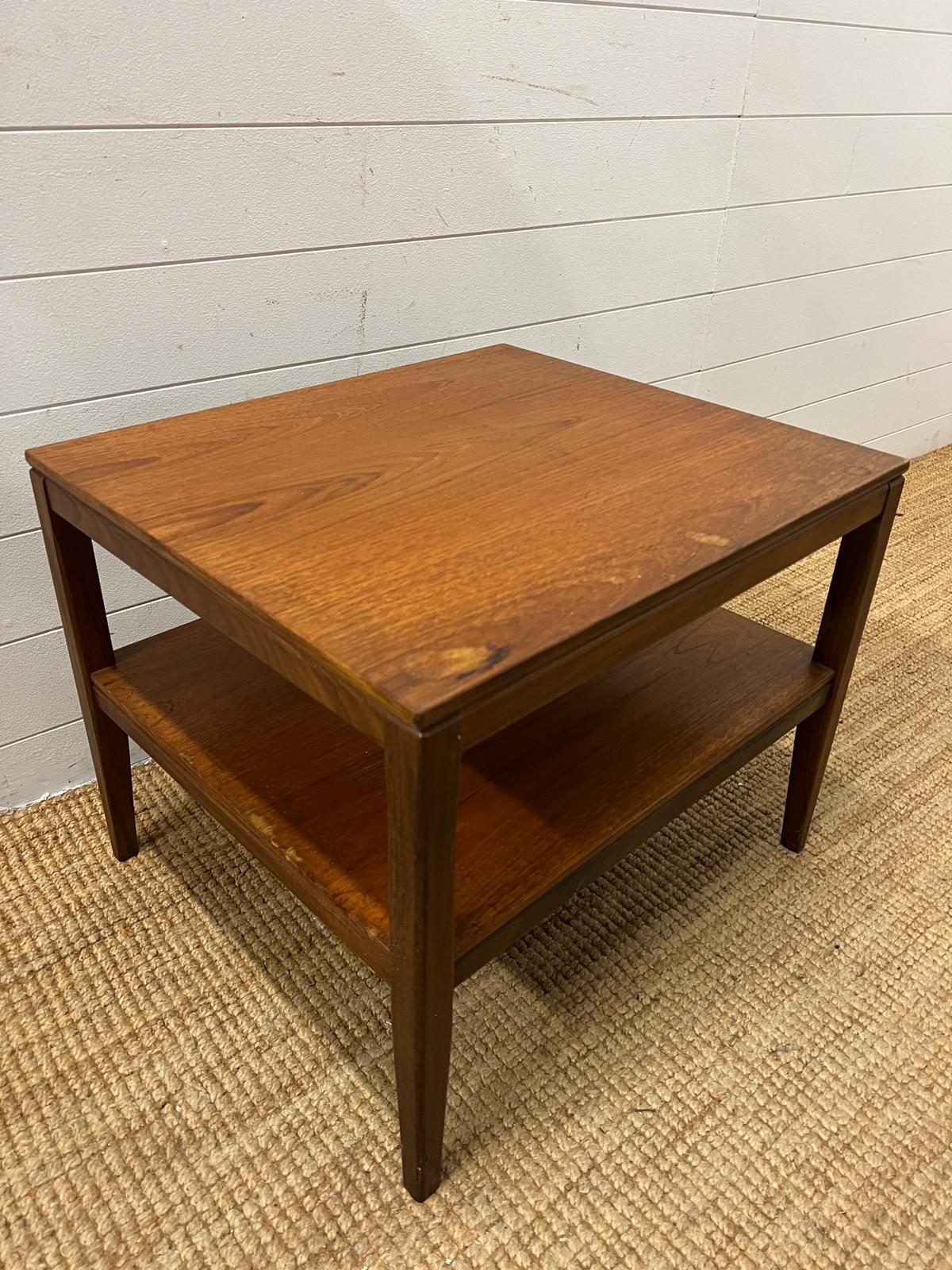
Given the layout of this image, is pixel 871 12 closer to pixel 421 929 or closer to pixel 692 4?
pixel 692 4

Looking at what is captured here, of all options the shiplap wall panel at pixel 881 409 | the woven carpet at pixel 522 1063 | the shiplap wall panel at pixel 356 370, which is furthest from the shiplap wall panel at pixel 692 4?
the woven carpet at pixel 522 1063

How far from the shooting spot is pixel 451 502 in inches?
29.1

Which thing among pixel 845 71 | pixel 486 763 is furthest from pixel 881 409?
pixel 486 763

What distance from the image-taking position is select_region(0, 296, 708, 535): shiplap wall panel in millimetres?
936

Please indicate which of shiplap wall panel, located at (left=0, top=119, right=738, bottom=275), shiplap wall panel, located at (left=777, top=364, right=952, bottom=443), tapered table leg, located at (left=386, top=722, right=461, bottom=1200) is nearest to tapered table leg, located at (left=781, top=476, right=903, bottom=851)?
tapered table leg, located at (left=386, top=722, right=461, bottom=1200)

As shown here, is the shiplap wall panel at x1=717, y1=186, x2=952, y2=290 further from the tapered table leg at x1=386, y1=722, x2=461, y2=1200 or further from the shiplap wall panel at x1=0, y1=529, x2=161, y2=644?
the tapered table leg at x1=386, y1=722, x2=461, y2=1200

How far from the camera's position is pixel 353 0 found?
961 millimetres

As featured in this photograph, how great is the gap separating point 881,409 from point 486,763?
155 cm

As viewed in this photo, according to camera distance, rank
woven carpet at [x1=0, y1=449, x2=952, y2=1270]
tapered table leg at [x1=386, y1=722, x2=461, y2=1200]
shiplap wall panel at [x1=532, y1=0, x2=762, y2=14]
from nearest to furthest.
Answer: tapered table leg at [x1=386, y1=722, x2=461, y2=1200] → woven carpet at [x1=0, y1=449, x2=952, y2=1270] → shiplap wall panel at [x1=532, y1=0, x2=762, y2=14]

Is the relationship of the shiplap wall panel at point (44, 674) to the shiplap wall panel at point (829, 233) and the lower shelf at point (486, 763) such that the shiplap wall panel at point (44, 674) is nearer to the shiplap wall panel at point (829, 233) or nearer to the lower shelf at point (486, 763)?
the lower shelf at point (486, 763)

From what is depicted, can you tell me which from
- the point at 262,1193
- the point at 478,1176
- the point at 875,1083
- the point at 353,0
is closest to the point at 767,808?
the point at 875,1083

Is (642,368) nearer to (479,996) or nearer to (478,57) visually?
(478,57)

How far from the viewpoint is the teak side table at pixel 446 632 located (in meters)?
0.58

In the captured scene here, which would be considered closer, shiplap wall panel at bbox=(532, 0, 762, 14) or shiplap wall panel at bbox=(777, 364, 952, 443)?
shiplap wall panel at bbox=(532, 0, 762, 14)
